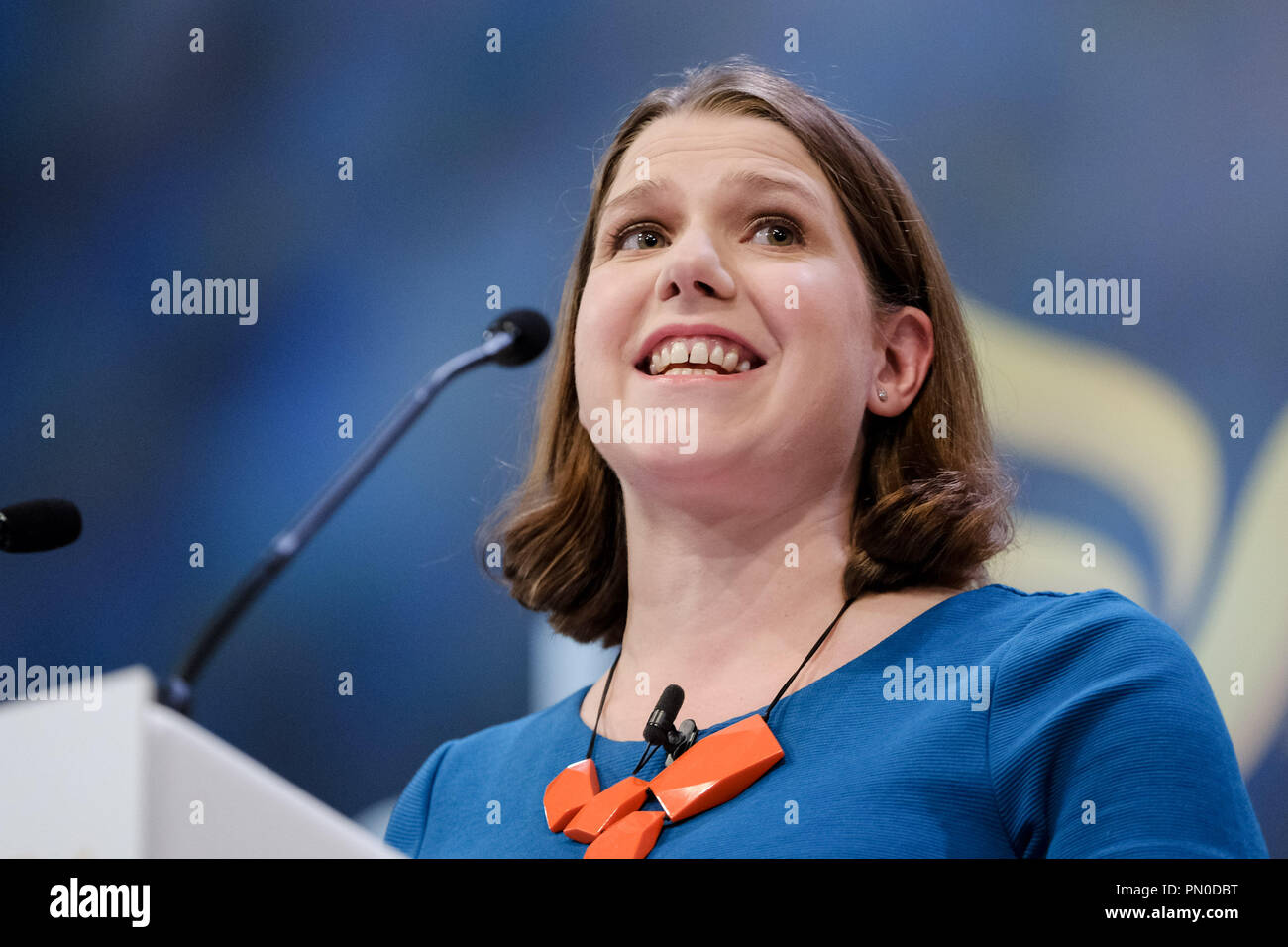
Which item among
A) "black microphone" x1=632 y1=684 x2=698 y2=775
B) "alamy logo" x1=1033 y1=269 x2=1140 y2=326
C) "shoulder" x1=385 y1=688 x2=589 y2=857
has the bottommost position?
"shoulder" x1=385 y1=688 x2=589 y2=857

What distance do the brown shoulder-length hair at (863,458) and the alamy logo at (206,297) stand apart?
0.59m

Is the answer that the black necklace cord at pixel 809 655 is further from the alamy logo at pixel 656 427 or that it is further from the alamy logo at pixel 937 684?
the alamy logo at pixel 656 427

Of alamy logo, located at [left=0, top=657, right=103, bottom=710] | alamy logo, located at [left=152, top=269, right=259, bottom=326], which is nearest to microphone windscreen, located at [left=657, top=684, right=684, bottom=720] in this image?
alamy logo, located at [left=0, top=657, right=103, bottom=710]

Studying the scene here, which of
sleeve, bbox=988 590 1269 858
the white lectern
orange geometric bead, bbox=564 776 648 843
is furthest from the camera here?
orange geometric bead, bbox=564 776 648 843

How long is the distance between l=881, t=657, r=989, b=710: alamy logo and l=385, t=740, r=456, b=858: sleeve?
711mm

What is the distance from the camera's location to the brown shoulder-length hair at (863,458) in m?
1.53

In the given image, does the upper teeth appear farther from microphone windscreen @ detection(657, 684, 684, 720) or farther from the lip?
microphone windscreen @ detection(657, 684, 684, 720)

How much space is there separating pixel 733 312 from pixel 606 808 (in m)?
0.60

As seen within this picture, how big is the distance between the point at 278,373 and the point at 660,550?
0.87 m

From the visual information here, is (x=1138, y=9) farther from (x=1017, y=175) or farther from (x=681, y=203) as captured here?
(x=681, y=203)

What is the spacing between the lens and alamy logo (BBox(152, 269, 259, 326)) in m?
2.17

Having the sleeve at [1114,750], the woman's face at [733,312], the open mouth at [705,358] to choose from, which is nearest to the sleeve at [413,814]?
the woman's face at [733,312]
